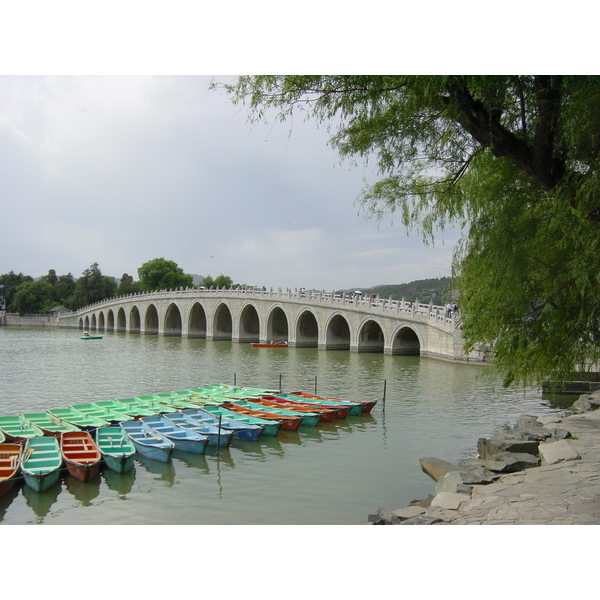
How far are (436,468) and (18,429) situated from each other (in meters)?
8.68

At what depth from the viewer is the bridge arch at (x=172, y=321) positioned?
2381 inches

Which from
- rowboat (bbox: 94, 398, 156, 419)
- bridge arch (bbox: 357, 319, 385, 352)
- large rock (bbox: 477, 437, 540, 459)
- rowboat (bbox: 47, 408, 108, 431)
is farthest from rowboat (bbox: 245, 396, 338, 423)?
bridge arch (bbox: 357, 319, 385, 352)

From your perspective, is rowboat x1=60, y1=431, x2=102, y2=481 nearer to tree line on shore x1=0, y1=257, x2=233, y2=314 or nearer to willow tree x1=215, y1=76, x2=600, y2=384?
willow tree x1=215, y1=76, x2=600, y2=384

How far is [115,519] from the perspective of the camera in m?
8.34

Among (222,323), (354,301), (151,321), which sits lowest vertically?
(151,321)

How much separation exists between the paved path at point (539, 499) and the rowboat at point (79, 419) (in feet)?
26.5

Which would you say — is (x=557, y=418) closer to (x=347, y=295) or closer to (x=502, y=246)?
(x=502, y=246)

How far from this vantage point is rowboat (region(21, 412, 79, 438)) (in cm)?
1191

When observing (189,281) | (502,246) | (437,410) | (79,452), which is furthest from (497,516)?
(189,281)

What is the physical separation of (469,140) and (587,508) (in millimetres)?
4904

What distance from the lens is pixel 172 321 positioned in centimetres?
6256

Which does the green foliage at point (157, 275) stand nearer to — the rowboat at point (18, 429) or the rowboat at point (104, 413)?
the rowboat at point (104, 413)

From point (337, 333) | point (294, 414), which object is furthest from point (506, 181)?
point (337, 333)

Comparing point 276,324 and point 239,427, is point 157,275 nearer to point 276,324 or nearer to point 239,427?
point 276,324
